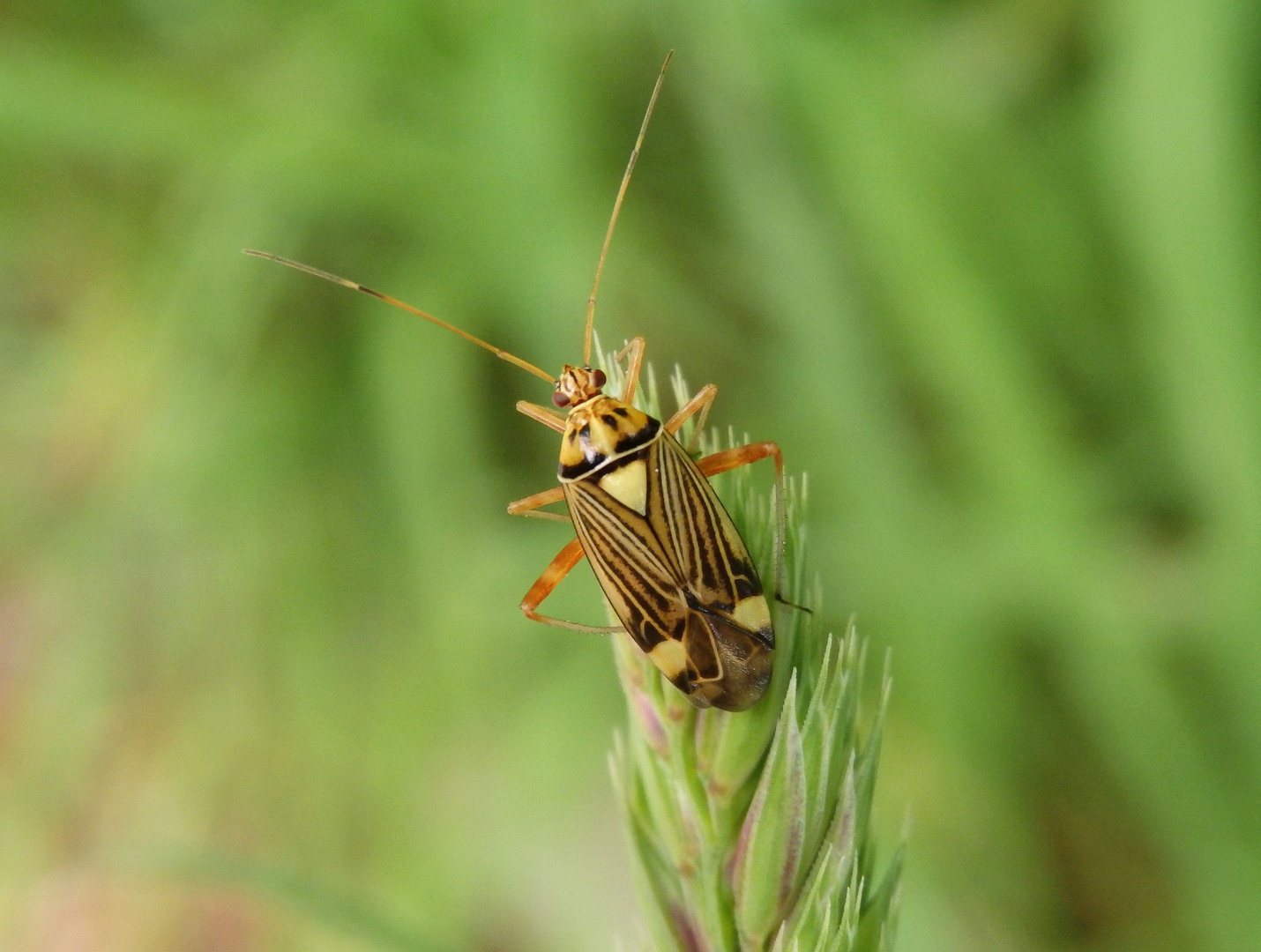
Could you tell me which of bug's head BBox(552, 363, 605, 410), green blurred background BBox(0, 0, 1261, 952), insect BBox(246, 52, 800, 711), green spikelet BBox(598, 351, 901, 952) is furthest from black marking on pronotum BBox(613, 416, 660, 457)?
green blurred background BBox(0, 0, 1261, 952)

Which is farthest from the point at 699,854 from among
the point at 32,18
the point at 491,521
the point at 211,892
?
the point at 32,18

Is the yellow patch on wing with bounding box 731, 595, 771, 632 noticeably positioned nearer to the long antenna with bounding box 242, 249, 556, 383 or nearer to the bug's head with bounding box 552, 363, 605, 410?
the long antenna with bounding box 242, 249, 556, 383

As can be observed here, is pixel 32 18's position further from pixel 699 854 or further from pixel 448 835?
pixel 699 854

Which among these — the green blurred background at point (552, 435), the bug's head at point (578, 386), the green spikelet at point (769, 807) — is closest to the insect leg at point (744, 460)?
the green spikelet at point (769, 807)

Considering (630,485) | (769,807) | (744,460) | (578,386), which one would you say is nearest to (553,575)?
(630,485)

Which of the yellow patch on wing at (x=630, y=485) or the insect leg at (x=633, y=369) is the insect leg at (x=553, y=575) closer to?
the yellow patch on wing at (x=630, y=485)

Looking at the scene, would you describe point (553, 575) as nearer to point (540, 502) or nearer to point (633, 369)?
point (540, 502)
